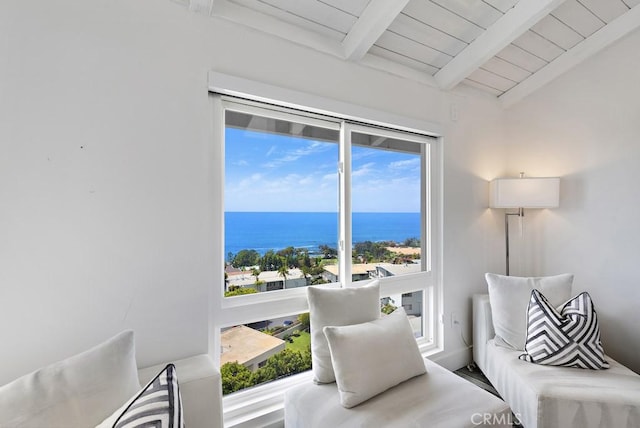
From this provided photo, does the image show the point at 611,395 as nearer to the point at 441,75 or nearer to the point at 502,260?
the point at 502,260

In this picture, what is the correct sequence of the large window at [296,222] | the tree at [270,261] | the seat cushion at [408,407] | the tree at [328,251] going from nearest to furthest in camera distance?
the seat cushion at [408,407], the large window at [296,222], the tree at [270,261], the tree at [328,251]

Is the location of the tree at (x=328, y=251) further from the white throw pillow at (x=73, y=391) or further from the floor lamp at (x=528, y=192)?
the floor lamp at (x=528, y=192)

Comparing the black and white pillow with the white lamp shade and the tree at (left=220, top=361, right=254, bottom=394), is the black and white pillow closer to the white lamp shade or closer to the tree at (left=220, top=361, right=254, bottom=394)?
Answer: the tree at (left=220, top=361, right=254, bottom=394)

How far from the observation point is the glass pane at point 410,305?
2.26 metres

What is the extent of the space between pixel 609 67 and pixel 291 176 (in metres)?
2.56

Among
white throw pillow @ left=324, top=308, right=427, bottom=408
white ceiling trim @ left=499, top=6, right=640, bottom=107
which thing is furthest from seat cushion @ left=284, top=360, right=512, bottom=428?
white ceiling trim @ left=499, top=6, right=640, bottom=107

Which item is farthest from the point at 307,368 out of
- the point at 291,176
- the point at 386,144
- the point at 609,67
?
the point at 609,67

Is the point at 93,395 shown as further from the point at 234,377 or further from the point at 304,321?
the point at 304,321

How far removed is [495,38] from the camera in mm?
1979

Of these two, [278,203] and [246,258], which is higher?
[278,203]

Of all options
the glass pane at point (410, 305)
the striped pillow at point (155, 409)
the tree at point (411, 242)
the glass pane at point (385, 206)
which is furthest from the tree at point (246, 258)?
the tree at point (411, 242)

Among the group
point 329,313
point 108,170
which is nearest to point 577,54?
point 329,313

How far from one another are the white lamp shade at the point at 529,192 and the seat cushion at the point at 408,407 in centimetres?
155

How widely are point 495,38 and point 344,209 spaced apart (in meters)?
1.49
